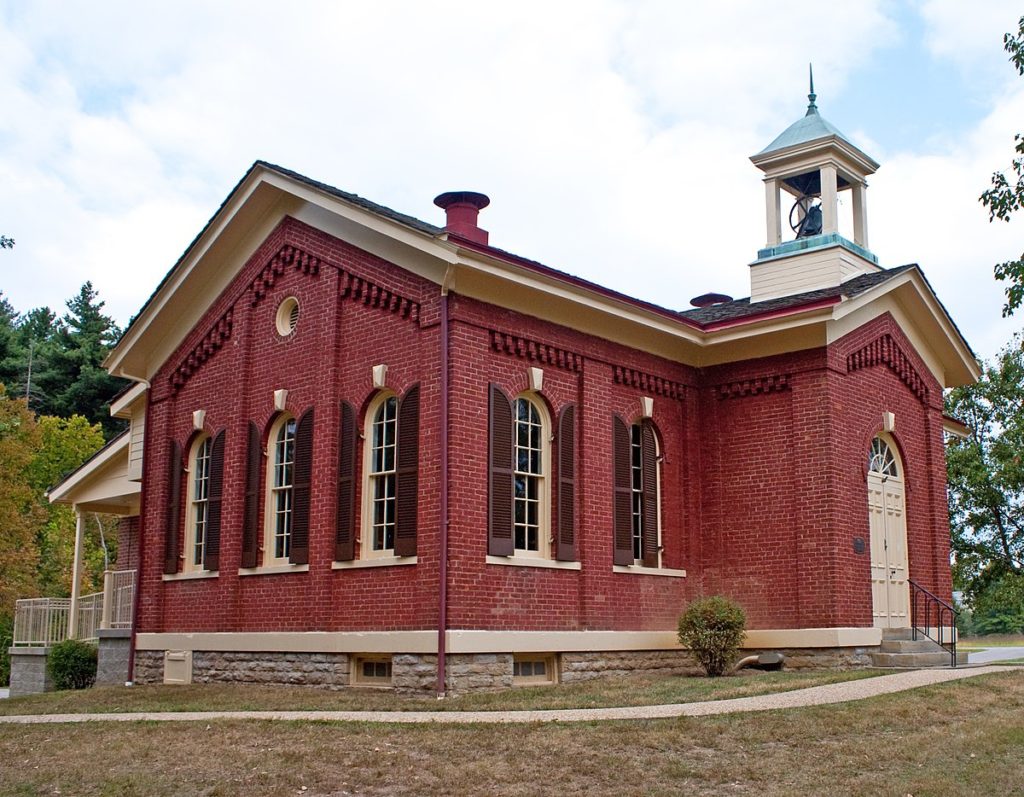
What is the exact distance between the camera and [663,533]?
18.4 m

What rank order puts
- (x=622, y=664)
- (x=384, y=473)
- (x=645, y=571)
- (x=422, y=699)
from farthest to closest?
(x=645, y=571) < (x=622, y=664) < (x=384, y=473) < (x=422, y=699)

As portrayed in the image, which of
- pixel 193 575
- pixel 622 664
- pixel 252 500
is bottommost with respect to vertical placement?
pixel 622 664

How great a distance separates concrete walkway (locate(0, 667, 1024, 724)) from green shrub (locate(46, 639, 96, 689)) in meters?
8.39

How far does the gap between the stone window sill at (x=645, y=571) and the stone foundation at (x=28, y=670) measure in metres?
12.8

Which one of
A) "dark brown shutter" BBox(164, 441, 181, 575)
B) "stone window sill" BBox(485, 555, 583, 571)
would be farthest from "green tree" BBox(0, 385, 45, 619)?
"stone window sill" BBox(485, 555, 583, 571)

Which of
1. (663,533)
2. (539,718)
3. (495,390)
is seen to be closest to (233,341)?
(495,390)

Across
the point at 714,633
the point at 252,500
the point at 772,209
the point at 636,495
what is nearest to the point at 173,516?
the point at 252,500

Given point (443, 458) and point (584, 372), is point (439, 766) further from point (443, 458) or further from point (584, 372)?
point (584, 372)

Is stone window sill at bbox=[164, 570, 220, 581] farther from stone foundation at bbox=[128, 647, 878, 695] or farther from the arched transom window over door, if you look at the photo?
the arched transom window over door

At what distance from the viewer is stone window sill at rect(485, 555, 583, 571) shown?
50.5 ft

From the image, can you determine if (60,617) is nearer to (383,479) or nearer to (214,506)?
(214,506)

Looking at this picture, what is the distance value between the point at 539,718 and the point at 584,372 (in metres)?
6.61

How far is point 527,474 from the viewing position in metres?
16.3

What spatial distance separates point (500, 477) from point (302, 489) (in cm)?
315
